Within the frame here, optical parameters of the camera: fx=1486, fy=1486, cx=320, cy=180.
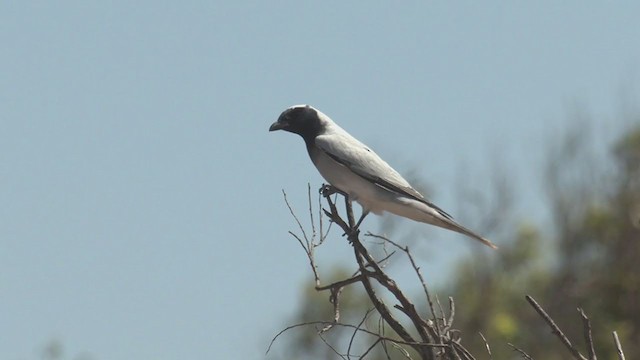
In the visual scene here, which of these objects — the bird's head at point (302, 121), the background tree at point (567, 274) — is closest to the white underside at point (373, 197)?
the bird's head at point (302, 121)

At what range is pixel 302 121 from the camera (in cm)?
888

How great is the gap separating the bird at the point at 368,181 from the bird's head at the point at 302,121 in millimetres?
221

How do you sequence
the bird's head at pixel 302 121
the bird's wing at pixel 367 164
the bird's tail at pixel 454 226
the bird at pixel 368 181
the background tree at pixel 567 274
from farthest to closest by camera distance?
the background tree at pixel 567 274 < the bird's head at pixel 302 121 < the bird's wing at pixel 367 164 < the bird at pixel 368 181 < the bird's tail at pixel 454 226

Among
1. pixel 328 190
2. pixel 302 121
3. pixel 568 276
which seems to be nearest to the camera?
pixel 328 190

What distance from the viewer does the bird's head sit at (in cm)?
880

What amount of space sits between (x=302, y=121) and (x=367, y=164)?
2.72 feet

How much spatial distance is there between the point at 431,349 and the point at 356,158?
11.3 ft

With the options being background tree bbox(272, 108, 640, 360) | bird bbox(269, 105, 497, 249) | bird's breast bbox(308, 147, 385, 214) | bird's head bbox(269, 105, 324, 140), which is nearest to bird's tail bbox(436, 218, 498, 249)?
bird bbox(269, 105, 497, 249)

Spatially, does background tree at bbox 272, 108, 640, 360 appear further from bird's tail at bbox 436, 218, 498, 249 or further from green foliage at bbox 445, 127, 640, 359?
bird's tail at bbox 436, 218, 498, 249

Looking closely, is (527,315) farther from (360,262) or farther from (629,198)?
(360,262)

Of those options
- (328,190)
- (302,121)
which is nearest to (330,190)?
(328,190)

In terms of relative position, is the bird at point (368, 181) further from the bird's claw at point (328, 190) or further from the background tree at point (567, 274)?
the background tree at point (567, 274)

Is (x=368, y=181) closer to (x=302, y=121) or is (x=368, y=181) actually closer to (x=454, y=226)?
(x=454, y=226)

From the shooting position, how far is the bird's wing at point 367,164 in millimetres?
8117
